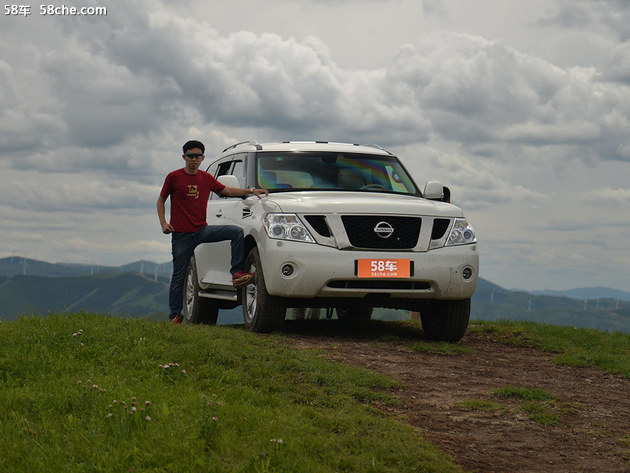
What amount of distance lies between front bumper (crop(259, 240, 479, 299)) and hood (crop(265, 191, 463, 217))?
0.43 metres

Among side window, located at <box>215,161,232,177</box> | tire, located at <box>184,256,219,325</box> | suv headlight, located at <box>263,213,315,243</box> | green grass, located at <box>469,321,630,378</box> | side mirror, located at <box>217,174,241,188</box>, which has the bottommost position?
green grass, located at <box>469,321,630,378</box>

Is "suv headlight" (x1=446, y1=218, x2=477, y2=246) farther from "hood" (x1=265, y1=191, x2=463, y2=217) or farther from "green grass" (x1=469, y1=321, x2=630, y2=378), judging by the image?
"green grass" (x1=469, y1=321, x2=630, y2=378)

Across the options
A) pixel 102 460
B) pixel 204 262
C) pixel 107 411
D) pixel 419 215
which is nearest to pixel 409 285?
pixel 419 215

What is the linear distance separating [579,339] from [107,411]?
26.0 ft

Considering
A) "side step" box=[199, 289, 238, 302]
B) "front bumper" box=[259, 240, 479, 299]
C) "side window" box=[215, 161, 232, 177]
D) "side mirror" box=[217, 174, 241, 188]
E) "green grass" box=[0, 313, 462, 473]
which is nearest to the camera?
"green grass" box=[0, 313, 462, 473]

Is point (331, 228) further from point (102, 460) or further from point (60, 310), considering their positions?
point (102, 460)

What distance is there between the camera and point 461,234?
9773 mm

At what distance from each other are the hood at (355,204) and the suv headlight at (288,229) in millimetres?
97

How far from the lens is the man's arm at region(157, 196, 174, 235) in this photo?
35.2 ft

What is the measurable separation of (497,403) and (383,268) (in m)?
2.61

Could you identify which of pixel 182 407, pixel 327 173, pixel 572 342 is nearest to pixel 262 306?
pixel 327 173

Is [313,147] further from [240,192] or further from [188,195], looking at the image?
[188,195]

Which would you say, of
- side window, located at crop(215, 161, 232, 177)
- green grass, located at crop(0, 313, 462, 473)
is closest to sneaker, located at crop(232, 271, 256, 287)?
green grass, located at crop(0, 313, 462, 473)

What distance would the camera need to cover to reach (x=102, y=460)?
4.91 metres
